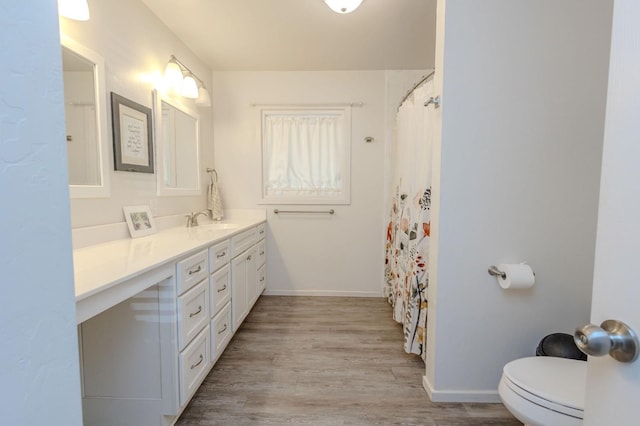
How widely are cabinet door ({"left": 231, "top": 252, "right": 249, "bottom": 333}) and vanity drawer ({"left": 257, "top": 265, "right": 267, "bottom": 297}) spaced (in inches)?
17.5

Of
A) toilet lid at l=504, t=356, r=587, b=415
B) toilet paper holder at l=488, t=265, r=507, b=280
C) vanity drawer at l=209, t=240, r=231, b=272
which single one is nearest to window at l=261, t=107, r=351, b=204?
vanity drawer at l=209, t=240, r=231, b=272

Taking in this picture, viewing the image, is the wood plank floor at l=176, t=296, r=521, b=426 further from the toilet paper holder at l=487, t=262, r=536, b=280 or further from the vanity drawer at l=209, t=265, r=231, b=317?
the toilet paper holder at l=487, t=262, r=536, b=280

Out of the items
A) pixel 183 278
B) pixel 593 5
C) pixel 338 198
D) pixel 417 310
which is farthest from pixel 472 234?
pixel 338 198

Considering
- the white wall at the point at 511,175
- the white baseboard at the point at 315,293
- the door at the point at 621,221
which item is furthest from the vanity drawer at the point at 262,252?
the door at the point at 621,221

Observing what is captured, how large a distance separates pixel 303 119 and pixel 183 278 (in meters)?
2.22

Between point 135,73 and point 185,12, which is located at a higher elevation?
point 185,12

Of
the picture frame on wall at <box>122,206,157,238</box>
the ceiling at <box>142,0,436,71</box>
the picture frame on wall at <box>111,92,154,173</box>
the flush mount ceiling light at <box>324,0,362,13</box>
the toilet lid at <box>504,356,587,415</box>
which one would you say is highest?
the ceiling at <box>142,0,436,71</box>

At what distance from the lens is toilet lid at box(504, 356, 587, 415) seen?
3.34 ft

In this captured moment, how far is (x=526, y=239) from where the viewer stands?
151 centimetres

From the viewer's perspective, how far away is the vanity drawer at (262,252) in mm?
2857

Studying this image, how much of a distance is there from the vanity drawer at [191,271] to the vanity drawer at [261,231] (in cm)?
118

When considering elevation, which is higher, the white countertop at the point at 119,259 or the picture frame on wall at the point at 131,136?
the picture frame on wall at the point at 131,136

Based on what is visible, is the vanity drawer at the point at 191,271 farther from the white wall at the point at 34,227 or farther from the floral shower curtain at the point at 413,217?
the floral shower curtain at the point at 413,217

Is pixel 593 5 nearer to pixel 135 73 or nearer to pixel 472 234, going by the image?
pixel 472 234
